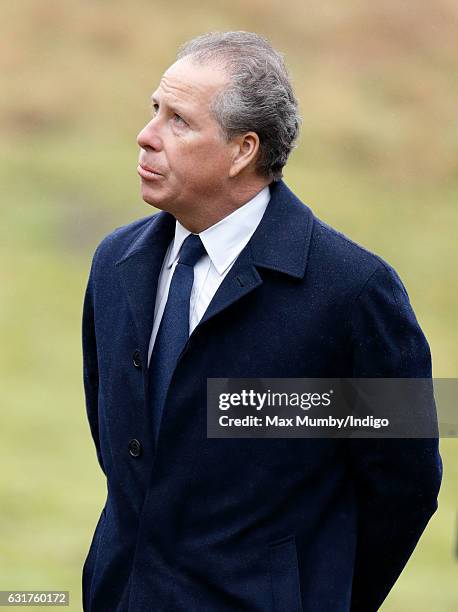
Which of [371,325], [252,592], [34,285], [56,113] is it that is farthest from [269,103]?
[56,113]

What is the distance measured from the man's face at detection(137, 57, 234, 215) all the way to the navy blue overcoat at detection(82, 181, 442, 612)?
0.53ft

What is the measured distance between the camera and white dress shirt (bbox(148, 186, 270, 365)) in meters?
2.65

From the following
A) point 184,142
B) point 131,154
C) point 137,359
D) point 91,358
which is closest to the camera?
point 184,142

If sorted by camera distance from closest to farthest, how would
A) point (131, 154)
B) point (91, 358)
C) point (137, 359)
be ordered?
point (137, 359)
point (91, 358)
point (131, 154)

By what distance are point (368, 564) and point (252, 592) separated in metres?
0.34

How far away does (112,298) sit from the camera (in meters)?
2.82

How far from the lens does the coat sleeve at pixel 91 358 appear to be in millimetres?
2973

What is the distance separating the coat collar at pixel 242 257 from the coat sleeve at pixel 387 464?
0.52 ft

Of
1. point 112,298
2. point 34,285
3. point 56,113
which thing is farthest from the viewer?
point 56,113

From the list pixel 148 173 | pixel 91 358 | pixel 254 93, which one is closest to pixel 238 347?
pixel 148 173

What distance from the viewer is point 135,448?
269 cm

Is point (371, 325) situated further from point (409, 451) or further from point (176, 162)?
point (176, 162)

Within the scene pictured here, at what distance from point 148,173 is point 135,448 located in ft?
1.70

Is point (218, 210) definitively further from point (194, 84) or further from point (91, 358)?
point (91, 358)
